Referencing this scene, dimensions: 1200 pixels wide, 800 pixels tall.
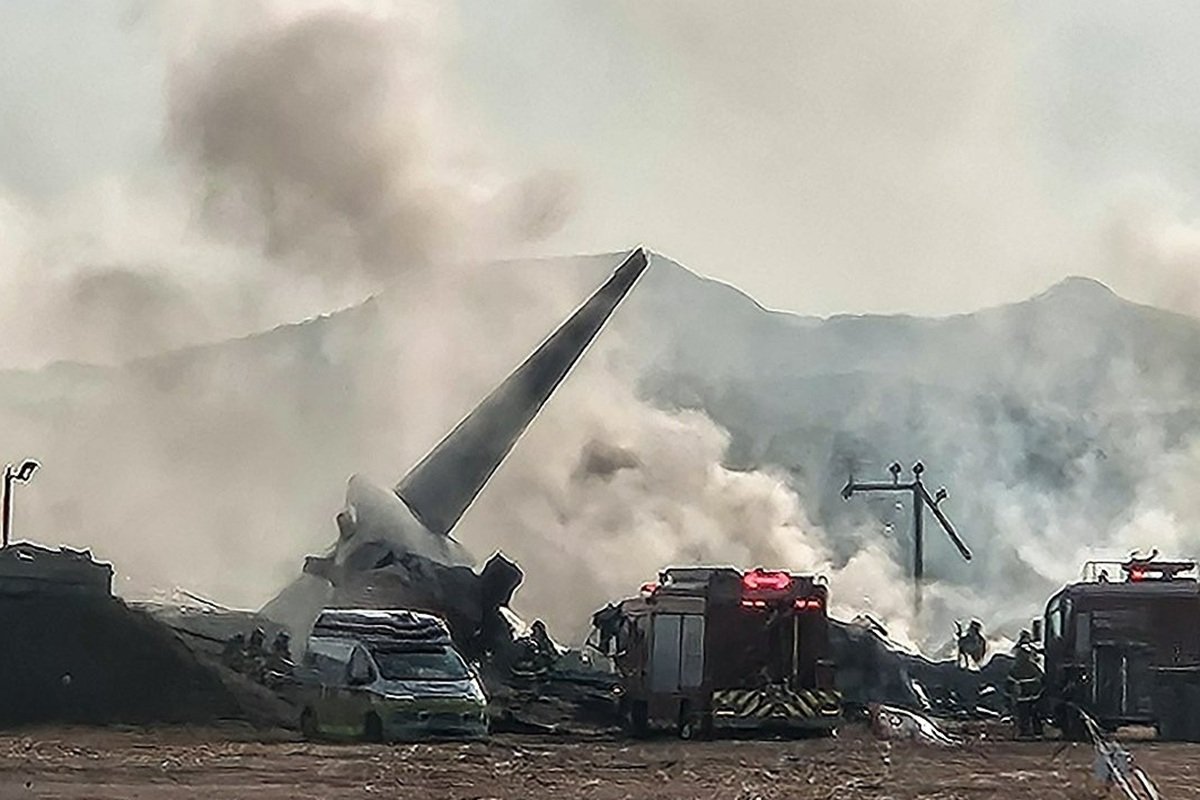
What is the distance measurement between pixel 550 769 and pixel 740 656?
10.3 meters

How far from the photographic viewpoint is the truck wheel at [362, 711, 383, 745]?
31.2 m

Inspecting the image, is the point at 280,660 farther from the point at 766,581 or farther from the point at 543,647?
the point at 766,581

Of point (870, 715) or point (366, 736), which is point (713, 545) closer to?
point (870, 715)

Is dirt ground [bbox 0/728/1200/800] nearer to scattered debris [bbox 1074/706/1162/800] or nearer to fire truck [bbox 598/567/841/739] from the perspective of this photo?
scattered debris [bbox 1074/706/1162/800]

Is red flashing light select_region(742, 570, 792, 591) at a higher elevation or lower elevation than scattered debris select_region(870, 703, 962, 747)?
higher

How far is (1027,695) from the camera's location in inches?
1583

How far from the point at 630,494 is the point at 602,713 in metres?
39.3

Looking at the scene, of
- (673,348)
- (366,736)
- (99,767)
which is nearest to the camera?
(99,767)

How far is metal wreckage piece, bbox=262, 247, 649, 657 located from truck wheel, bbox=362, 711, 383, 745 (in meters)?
18.3

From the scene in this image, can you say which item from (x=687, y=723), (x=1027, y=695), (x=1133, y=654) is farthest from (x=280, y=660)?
(x=1133, y=654)

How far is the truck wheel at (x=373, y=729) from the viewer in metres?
31.2

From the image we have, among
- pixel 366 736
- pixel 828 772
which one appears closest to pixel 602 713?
pixel 366 736

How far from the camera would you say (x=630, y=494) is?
81875mm

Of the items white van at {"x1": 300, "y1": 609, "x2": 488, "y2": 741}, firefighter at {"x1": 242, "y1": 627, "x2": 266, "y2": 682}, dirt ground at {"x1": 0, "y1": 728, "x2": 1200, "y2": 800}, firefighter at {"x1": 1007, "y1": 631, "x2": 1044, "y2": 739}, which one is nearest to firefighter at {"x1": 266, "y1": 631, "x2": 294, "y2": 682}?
firefighter at {"x1": 242, "y1": 627, "x2": 266, "y2": 682}
